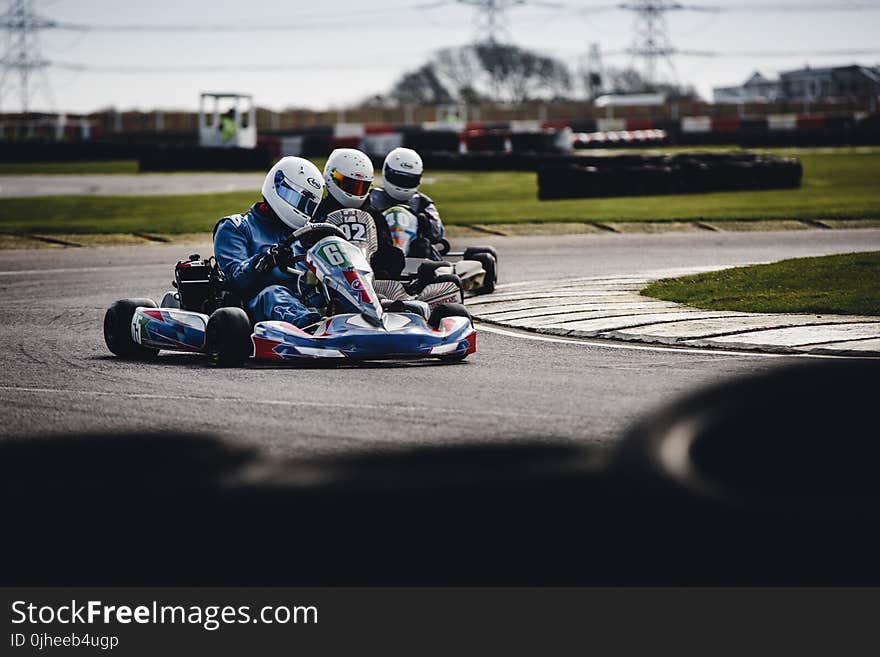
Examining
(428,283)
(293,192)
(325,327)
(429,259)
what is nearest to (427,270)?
(428,283)

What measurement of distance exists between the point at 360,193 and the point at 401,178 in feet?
4.98

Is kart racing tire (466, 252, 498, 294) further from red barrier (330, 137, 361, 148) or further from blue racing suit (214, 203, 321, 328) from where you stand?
red barrier (330, 137, 361, 148)

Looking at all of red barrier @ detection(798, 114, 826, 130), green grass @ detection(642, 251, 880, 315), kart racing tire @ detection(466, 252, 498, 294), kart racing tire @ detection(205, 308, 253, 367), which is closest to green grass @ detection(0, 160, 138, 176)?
red barrier @ detection(798, 114, 826, 130)

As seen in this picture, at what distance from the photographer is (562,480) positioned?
3137 mm

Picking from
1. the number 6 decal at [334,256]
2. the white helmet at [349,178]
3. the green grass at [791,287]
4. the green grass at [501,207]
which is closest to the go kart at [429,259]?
the white helmet at [349,178]

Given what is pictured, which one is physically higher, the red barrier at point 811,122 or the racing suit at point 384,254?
the red barrier at point 811,122

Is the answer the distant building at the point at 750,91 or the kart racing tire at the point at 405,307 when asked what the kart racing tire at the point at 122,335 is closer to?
the kart racing tire at the point at 405,307

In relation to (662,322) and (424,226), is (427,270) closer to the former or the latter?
(424,226)

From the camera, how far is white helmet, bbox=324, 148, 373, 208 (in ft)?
28.0

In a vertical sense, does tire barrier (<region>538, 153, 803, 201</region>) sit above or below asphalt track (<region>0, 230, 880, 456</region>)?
above

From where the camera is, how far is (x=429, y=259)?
1013 centimetres

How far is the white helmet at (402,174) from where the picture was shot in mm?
10062
